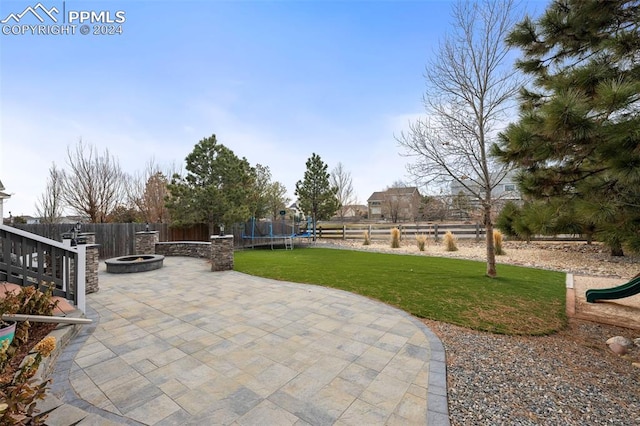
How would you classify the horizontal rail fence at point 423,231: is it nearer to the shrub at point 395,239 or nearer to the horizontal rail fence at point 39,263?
the shrub at point 395,239

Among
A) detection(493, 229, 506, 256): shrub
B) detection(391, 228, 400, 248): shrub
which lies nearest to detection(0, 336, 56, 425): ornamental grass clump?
detection(493, 229, 506, 256): shrub

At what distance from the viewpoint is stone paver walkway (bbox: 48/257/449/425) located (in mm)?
2021

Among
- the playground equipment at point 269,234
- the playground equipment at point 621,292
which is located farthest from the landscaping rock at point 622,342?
the playground equipment at point 269,234

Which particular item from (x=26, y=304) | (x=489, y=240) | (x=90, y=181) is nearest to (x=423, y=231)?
(x=489, y=240)

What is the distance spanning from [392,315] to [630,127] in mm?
3386

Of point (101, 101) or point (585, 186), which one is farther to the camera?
point (101, 101)

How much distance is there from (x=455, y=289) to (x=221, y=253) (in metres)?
6.13

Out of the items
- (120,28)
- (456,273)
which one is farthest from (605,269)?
(120,28)

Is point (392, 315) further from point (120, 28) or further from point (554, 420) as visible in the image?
point (120, 28)

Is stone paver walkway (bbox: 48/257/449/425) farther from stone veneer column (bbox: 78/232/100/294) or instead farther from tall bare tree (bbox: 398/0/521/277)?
tall bare tree (bbox: 398/0/521/277)

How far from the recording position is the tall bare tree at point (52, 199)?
1383 centimetres

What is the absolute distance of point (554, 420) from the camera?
1956mm

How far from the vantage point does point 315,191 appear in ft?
58.4

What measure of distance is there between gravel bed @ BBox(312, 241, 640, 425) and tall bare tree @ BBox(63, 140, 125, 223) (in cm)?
1717
